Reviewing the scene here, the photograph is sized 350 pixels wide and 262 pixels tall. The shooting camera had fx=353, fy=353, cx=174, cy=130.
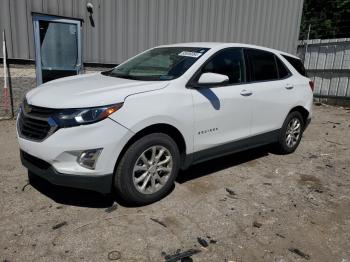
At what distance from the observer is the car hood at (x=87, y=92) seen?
3.25m

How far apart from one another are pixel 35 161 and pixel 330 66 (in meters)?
10.9

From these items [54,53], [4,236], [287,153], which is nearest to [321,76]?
[287,153]

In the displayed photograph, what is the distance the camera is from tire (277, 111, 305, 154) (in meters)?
5.44

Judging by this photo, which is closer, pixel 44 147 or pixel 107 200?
pixel 44 147

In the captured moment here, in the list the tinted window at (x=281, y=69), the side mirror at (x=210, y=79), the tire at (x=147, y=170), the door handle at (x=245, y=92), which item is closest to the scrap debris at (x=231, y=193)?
the tire at (x=147, y=170)

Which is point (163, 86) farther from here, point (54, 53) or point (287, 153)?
point (54, 53)

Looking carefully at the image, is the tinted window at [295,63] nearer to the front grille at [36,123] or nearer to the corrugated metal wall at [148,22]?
the front grille at [36,123]

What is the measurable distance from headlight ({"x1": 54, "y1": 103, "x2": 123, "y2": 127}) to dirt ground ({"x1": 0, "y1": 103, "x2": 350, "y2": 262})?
97 cm

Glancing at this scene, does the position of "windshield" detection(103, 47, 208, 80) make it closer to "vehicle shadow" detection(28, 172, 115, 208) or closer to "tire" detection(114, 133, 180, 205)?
"tire" detection(114, 133, 180, 205)

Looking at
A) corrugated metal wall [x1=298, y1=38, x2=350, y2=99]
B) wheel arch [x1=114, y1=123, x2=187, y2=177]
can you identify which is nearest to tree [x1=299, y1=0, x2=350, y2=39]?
corrugated metal wall [x1=298, y1=38, x2=350, y2=99]

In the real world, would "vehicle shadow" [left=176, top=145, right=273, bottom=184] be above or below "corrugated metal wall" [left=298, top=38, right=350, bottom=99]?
below

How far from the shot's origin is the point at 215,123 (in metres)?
4.14

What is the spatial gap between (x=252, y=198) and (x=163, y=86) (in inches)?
65.6

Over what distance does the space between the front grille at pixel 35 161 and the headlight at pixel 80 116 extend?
1.48ft
